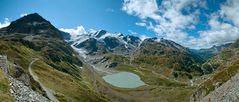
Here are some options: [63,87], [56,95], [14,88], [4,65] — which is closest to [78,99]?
[63,87]

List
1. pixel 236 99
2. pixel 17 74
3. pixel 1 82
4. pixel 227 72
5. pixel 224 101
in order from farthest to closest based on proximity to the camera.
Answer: pixel 227 72, pixel 17 74, pixel 224 101, pixel 236 99, pixel 1 82

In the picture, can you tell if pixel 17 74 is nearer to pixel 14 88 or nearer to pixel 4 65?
pixel 4 65

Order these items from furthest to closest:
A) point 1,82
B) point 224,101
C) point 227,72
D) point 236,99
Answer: point 227,72 → point 224,101 → point 236,99 → point 1,82

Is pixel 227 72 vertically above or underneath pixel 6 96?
above

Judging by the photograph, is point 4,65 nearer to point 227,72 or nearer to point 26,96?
point 26,96

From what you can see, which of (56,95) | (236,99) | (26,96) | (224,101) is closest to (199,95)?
(56,95)

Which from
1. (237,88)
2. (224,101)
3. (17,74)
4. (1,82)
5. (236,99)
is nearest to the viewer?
(1,82)

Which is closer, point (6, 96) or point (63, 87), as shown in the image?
point (6, 96)

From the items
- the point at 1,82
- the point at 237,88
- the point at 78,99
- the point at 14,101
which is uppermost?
the point at 78,99

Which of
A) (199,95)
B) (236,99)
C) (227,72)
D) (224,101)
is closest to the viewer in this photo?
(236,99)

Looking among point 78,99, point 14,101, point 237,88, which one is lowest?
point 14,101
